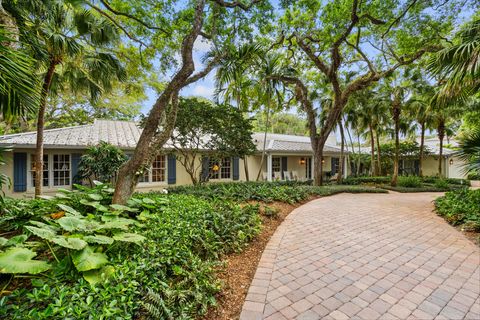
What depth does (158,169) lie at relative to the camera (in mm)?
11492

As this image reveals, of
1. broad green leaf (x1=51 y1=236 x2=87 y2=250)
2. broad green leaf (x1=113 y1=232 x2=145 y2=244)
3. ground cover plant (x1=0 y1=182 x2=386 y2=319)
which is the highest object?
broad green leaf (x1=51 y1=236 x2=87 y2=250)

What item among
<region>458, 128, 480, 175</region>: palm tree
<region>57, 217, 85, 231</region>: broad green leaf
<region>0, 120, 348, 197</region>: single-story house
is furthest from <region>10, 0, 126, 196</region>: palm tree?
<region>458, 128, 480, 175</region>: palm tree

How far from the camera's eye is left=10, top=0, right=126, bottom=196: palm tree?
5402mm

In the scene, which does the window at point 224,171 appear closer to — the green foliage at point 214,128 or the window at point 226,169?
the window at point 226,169

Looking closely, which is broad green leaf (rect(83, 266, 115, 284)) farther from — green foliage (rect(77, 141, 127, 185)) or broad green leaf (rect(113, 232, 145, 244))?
green foliage (rect(77, 141, 127, 185))

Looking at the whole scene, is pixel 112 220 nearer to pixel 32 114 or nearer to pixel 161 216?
pixel 161 216

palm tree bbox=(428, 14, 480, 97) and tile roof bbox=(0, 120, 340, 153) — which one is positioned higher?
palm tree bbox=(428, 14, 480, 97)

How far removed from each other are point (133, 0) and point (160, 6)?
0.76 metres

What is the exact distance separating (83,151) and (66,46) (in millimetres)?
5340

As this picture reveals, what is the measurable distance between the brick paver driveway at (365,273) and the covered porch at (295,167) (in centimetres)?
932

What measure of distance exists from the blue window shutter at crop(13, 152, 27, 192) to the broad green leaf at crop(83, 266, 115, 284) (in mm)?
9418

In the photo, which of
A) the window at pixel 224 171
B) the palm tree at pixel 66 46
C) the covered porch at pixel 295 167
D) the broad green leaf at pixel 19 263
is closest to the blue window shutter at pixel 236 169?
the window at pixel 224 171

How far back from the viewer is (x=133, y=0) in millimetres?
6312

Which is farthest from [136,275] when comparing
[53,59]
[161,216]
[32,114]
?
[53,59]
